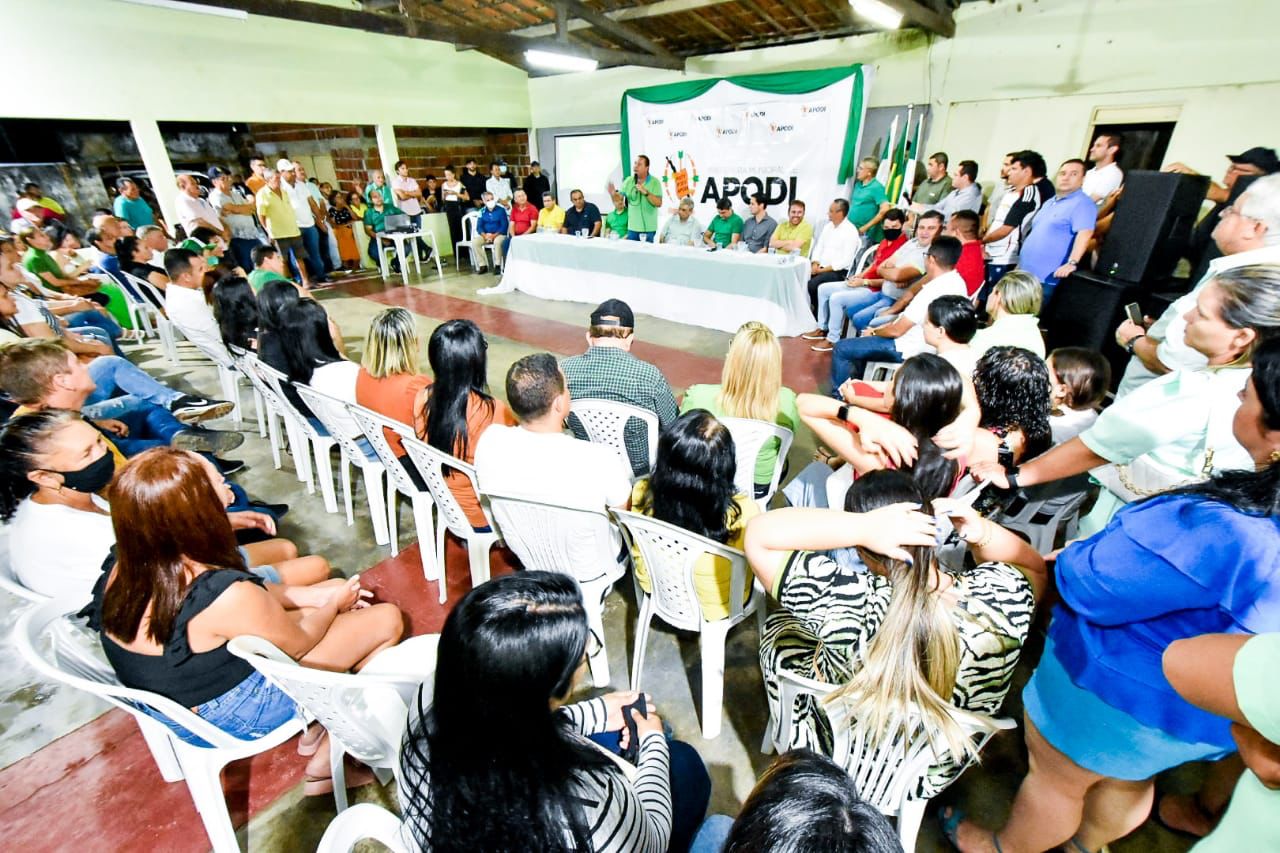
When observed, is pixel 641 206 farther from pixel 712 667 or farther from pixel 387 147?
pixel 712 667

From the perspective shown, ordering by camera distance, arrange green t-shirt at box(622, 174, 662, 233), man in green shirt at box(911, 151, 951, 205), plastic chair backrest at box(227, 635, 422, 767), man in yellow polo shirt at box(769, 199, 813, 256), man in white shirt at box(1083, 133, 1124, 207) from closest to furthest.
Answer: plastic chair backrest at box(227, 635, 422, 767) < man in white shirt at box(1083, 133, 1124, 207) < man in green shirt at box(911, 151, 951, 205) < man in yellow polo shirt at box(769, 199, 813, 256) < green t-shirt at box(622, 174, 662, 233)

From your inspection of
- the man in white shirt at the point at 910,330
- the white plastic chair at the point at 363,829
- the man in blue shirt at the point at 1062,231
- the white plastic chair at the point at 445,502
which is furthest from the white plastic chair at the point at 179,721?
the man in blue shirt at the point at 1062,231

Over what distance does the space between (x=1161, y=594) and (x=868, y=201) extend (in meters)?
6.06

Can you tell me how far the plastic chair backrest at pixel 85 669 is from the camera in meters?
1.04

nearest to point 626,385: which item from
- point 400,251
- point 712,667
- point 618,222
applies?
point 712,667

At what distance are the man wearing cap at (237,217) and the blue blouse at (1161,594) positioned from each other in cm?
828

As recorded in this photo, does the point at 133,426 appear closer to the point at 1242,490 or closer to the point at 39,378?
the point at 39,378

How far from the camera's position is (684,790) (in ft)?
3.75

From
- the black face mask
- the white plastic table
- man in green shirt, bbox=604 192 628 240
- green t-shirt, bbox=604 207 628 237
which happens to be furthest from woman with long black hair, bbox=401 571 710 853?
the white plastic table

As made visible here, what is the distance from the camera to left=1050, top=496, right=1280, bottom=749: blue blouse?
0.75 m

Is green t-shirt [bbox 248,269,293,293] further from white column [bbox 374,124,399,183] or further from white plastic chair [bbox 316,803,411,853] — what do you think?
white column [bbox 374,124,399,183]

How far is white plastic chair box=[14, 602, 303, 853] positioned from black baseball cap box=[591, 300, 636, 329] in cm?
181

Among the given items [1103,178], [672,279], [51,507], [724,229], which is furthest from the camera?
[724,229]

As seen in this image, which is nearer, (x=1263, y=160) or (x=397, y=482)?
(x=397, y=482)
